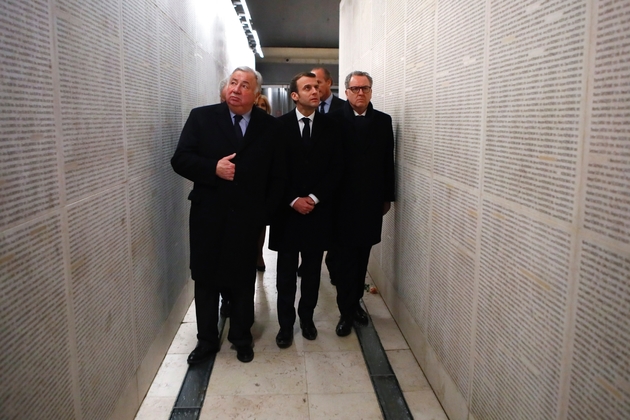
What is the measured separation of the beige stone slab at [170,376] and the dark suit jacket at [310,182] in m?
0.92

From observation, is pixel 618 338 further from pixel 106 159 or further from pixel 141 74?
pixel 141 74

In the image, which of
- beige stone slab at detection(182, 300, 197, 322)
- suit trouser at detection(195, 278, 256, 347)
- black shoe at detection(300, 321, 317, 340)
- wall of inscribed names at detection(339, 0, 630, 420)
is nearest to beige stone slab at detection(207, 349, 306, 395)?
suit trouser at detection(195, 278, 256, 347)

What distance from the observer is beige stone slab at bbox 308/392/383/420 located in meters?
2.54

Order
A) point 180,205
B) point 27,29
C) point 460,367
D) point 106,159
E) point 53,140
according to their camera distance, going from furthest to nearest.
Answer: point 180,205
point 460,367
point 106,159
point 53,140
point 27,29

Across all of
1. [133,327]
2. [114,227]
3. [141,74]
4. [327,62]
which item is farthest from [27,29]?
[327,62]

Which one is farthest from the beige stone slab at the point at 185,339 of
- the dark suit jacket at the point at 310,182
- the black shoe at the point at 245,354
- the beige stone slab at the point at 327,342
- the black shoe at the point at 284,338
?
the dark suit jacket at the point at 310,182

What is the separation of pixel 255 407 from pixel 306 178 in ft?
4.50

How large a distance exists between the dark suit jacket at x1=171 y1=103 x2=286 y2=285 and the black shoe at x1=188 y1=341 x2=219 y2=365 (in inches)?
17.6

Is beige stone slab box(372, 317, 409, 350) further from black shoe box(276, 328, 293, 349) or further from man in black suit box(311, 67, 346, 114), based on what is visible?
man in black suit box(311, 67, 346, 114)

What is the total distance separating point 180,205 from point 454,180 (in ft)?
6.68

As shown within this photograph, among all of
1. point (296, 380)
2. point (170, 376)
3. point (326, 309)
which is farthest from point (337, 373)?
point (326, 309)

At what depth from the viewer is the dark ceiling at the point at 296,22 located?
999 cm

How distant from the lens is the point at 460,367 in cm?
235

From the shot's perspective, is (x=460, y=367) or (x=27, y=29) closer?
A: (x=27, y=29)
